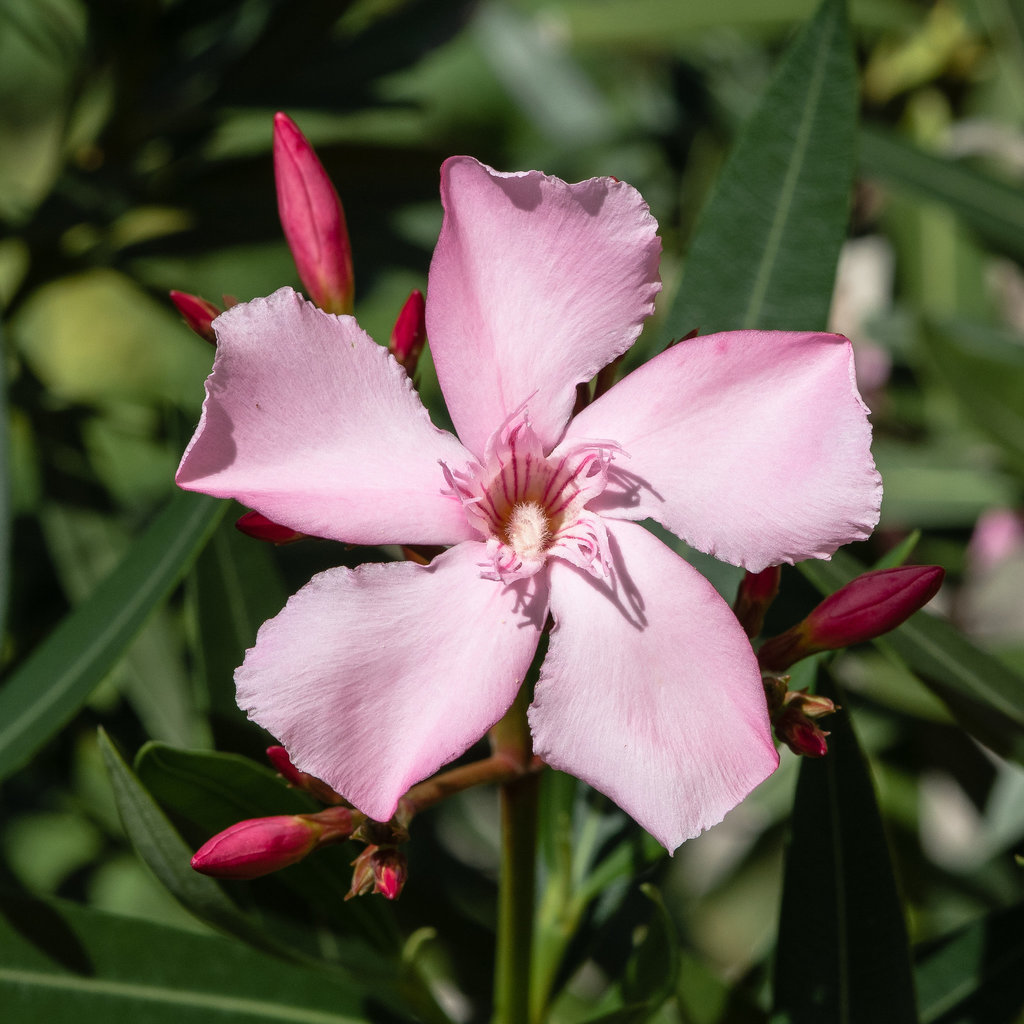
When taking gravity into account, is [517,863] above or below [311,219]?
below

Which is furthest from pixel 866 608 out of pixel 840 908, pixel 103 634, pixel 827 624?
pixel 103 634

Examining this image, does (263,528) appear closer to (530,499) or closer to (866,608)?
(530,499)

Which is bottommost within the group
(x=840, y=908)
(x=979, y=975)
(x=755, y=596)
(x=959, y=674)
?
(x=979, y=975)

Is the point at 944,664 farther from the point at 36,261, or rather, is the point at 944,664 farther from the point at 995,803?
the point at 36,261

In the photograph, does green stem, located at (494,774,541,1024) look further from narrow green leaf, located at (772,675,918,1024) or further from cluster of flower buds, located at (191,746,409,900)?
narrow green leaf, located at (772,675,918,1024)

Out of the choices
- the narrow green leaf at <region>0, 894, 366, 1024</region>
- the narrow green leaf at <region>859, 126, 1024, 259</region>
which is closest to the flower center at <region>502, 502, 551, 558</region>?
the narrow green leaf at <region>0, 894, 366, 1024</region>

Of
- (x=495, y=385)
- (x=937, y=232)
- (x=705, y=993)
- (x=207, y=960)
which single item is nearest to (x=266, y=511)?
(x=495, y=385)
